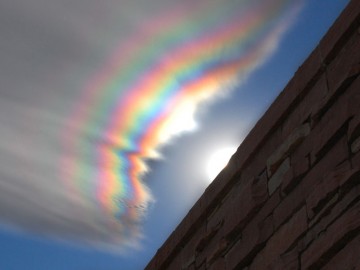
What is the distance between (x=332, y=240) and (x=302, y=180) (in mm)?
691

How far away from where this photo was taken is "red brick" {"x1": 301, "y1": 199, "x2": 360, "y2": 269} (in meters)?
3.42

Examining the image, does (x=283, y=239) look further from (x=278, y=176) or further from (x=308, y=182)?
(x=278, y=176)

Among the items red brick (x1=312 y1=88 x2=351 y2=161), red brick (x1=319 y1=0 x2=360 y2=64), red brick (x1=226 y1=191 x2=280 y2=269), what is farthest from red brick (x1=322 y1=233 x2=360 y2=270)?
red brick (x1=319 y1=0 x2=360 y2=64)

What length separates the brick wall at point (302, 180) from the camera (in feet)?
11.9

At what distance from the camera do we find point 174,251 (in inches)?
247

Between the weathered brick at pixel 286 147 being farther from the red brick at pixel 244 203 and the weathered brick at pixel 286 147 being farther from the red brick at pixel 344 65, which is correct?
the red brick at pixel 344 65

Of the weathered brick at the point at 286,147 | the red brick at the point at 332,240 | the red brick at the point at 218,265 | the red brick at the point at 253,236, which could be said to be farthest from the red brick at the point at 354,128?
the red brick at the point at 218,265

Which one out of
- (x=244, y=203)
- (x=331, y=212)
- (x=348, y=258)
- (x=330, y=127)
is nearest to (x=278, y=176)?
(x=244, y=203)

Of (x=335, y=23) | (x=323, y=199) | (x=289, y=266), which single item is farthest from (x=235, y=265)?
Result: (x=335, y=23)

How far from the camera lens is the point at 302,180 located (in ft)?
13.7

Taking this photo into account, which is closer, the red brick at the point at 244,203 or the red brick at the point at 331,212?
the red brick at the point at 331,212

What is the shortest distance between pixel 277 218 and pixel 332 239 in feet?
2.60

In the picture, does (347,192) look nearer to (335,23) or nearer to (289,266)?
(289,266)

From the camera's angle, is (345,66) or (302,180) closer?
(345,66)
